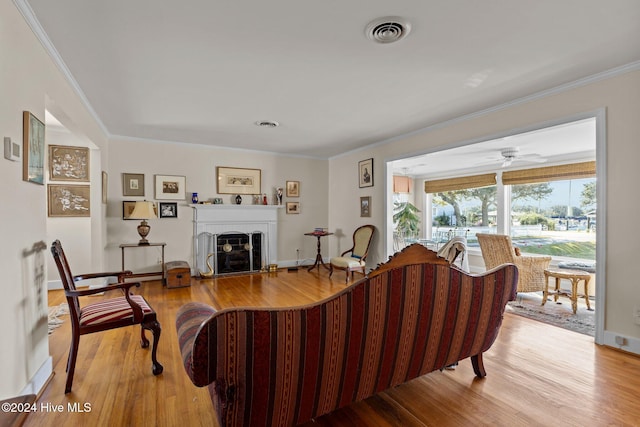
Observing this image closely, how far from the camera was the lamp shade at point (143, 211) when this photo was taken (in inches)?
179

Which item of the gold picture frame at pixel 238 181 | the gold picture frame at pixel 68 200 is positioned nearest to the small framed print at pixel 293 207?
the gold picture frame at pixel 238 181

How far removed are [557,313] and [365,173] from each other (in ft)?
11.3

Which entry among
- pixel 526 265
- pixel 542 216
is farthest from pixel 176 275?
pixel 542 216

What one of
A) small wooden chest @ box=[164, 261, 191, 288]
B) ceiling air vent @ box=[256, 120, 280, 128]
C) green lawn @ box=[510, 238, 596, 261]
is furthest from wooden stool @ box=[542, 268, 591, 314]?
small wooden chest @ box=[164, 261, 191, 288]

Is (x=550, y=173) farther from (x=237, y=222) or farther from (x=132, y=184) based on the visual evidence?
(x=132, y=184)

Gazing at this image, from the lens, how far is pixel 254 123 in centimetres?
419

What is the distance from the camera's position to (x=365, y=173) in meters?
5.65

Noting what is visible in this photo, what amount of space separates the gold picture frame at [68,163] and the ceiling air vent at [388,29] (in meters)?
4.69

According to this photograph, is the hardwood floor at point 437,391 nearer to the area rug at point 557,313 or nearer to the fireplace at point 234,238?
the area rug at point 557,313

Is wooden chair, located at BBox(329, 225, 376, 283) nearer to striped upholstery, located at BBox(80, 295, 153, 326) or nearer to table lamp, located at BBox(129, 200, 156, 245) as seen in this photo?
table lamp, located at BBox(129, 200, 156, 245)

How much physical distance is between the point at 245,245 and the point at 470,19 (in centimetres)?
497

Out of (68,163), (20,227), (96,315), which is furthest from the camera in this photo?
(68,163)

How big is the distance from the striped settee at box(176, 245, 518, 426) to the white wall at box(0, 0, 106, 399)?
87 cm

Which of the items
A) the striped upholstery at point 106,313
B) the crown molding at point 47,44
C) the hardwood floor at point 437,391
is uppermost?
the crown molding at point 47,44
